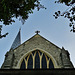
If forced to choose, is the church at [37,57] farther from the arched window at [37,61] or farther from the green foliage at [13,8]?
the green foliage at [13,8]

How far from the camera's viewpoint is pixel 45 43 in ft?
40.0

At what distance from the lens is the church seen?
948 centimetres

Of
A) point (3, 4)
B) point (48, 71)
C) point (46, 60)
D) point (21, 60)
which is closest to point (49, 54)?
point (46, 60)

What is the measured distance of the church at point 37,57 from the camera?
948cm

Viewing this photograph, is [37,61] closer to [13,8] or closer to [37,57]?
[37,57]

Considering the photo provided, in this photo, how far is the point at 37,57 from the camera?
34.8 ft

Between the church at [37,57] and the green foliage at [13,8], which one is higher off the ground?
the green foliage at [13,8]

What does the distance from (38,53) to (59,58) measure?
7.57 feet

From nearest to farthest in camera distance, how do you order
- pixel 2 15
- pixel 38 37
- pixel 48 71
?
pixel 48 71 < pixel 2 15 < pixel 38 37

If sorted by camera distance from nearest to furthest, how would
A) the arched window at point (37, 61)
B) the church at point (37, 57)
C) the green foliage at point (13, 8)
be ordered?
1. the green foliage at point (13, 8)
2. the church at point (37, 57)
3. the arched window at point (37, 61)

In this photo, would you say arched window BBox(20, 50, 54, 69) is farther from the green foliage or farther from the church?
the green foliage

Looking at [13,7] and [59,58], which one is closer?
[13,7]

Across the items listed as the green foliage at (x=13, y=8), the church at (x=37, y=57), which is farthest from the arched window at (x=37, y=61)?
the green foliage at (x=13, y=8)

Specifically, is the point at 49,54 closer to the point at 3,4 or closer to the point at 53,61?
the point at 53,61
